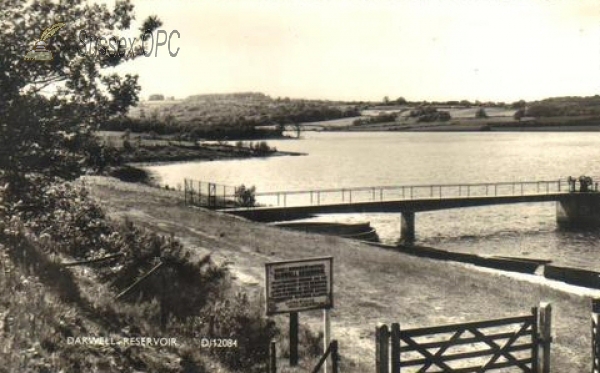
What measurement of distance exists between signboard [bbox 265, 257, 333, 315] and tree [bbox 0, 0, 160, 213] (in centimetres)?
417

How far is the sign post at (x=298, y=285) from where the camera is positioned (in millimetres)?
10531

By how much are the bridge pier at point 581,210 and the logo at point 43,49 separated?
55369 mm

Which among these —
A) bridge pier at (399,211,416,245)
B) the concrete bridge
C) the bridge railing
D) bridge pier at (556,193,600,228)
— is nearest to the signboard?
the concrete bridge

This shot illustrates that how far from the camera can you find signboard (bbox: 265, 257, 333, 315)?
10531 millimetres

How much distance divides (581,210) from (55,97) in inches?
2211

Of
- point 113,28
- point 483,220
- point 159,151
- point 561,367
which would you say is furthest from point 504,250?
point 159,151

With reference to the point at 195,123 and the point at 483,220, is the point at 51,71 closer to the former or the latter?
the point at 483,220

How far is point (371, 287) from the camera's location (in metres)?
23.4

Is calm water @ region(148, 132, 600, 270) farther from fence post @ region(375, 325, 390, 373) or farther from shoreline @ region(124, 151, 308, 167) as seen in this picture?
fence post @ region(375, 325, 390, 373)

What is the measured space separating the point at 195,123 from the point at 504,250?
128842mm

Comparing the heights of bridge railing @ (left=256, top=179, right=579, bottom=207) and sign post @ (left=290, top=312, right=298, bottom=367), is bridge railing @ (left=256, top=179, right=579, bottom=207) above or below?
below

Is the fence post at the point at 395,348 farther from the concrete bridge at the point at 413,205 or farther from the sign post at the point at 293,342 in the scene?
the concrete bridge at the point at 413,205

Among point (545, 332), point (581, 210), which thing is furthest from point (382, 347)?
point (581, 210)

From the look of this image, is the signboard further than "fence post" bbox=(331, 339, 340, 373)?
Yes
